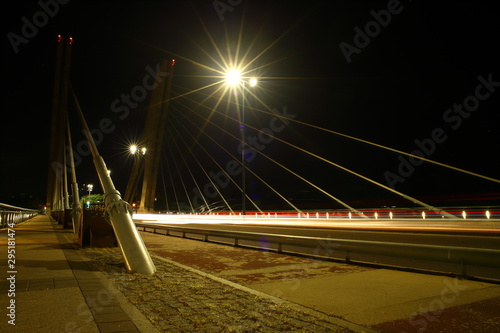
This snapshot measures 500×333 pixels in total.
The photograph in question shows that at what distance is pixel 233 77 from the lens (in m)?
19.0

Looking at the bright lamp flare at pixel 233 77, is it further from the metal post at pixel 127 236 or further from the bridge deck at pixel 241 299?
the bridge deck at pixel 241 299

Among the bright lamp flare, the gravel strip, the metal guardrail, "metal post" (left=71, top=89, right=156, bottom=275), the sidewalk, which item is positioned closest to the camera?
the sidewalk

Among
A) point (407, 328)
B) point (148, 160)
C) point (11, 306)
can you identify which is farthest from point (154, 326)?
point (148, 160)

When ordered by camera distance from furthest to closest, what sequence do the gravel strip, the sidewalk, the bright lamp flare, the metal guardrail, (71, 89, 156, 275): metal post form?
the bright lamp flare → (71, 89, 156, 275): metal post → the metal guardrail → the gravel strip → the sidewalk

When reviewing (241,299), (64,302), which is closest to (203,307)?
(241,299)

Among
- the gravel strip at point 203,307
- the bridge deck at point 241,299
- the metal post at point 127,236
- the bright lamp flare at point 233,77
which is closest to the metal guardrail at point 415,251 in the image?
the bridge deck at point 241,299

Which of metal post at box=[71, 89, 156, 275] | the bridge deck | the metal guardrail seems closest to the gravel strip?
the bridge deck

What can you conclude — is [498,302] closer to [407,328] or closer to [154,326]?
[407,328]

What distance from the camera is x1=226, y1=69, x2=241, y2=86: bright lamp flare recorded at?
61.8ft

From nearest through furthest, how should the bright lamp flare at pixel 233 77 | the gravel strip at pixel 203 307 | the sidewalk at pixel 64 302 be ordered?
the sidewalk at pixel 64 302, the gravel strip at pixel 203 307, the bright lamp flare at pixel 233 77

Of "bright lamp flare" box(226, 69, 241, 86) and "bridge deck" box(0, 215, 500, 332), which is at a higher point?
"bright lamp flare" box(226, 69, 241, 86)

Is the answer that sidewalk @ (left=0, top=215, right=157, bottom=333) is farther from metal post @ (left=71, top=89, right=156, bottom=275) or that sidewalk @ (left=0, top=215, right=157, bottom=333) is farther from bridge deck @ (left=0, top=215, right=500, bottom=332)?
metal post @ (left=71, top=89, right=156, bottom=275)

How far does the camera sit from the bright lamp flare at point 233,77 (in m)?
18.8

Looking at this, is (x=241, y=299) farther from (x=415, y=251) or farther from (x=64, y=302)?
(x=415, y=251)
